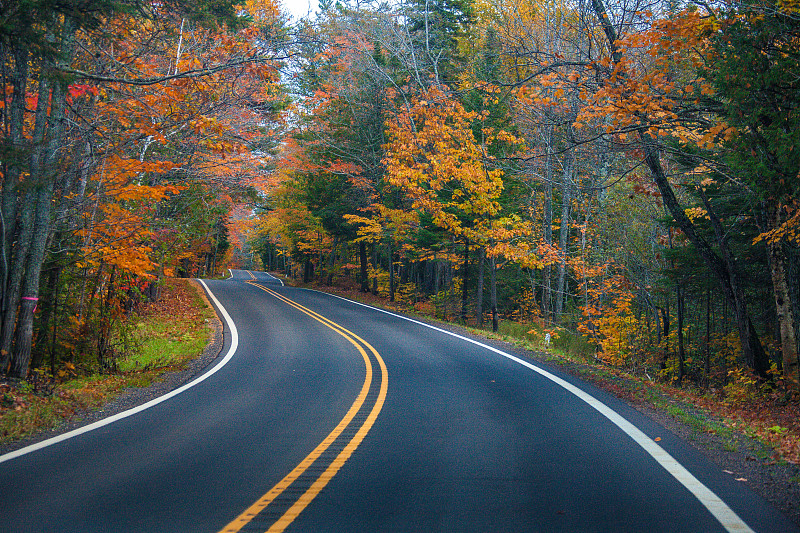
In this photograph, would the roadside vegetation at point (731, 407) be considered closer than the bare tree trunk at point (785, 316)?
Yes

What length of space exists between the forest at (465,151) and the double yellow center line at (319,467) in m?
5.23

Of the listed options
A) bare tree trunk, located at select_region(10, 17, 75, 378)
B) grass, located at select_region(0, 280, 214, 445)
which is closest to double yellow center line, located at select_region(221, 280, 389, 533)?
grass, located at select_region(0, 280, 214, 445)

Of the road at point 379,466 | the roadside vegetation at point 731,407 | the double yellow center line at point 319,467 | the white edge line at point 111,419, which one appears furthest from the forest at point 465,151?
the double yellow center line at point 319,467

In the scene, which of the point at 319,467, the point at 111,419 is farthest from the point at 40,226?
the point at 319,467

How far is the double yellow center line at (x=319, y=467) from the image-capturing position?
167 inches

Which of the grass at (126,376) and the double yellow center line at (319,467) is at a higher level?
the double yellow center line at (319,467)

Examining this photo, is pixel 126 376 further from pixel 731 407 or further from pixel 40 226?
pixel 731 407

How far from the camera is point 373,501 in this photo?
4.54m

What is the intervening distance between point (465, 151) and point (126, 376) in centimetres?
1434

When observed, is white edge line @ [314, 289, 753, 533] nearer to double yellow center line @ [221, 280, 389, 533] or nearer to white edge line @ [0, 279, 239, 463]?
double yellow center line @ [221, 280, 389, 533]

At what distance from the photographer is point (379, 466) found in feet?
18.2

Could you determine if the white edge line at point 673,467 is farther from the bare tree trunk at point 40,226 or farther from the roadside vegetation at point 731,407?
the bare tree trunk at point 40,226

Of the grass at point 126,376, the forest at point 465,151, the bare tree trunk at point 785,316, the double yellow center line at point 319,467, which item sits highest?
the forest at point 465,151

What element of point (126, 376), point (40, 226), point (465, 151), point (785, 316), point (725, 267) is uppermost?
point (465, 151)
